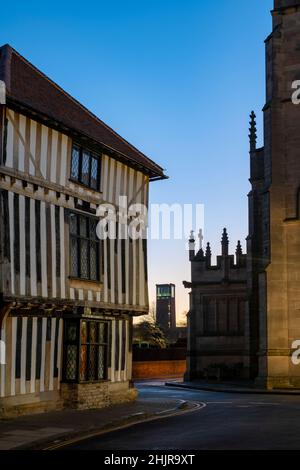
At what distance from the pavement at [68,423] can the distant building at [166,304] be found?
486 ft

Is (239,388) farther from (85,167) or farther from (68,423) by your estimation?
(68,423)

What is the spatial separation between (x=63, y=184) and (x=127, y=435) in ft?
26.8

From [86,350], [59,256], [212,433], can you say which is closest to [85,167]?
[59,256]

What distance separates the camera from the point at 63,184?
1998 centimetres

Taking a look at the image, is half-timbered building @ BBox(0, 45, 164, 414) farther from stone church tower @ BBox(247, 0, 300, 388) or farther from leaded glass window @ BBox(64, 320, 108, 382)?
stone church tower @ BBox(247, 0, 300, 388)

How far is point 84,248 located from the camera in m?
20.9

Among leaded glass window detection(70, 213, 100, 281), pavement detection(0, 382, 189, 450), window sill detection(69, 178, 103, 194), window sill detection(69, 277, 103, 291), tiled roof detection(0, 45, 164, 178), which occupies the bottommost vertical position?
pavement detection(0, 382, 189, 450)

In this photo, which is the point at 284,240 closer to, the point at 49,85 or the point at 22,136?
the point at 49,85

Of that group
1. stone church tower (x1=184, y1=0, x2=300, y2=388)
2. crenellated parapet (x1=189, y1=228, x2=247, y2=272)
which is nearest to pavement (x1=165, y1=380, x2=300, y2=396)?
stone church tower (x1=184, y1=0, x2=300, y2=388)

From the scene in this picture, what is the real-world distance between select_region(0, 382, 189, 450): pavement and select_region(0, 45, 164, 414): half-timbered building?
758 mm

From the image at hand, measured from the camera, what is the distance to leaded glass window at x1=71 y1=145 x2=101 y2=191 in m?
20.8

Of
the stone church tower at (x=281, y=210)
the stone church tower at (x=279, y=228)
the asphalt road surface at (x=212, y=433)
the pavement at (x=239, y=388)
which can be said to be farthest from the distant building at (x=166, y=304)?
the asphalt road surface at (x=212, y=433)

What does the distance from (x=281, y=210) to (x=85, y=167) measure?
Result: 45.7 feet
